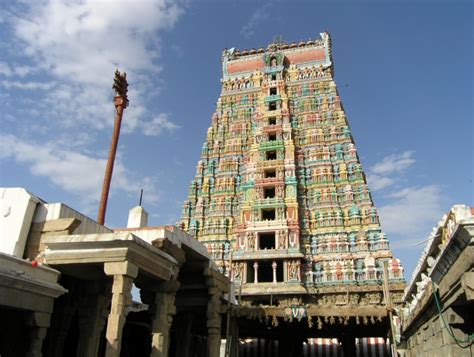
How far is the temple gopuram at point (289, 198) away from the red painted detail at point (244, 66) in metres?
0.13

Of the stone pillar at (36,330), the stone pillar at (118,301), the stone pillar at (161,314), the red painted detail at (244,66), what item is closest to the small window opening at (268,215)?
the red painted detail at (244,66)

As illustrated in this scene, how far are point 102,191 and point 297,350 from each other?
1707cm

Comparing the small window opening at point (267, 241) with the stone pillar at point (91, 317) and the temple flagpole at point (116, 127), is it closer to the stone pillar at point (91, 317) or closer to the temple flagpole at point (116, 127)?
the temple flagpole at point (116, 127)

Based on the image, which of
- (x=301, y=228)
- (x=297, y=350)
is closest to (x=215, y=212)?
(x=301, y=228)

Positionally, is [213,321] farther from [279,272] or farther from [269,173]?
[269,173]

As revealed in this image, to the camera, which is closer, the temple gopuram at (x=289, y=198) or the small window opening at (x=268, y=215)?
the temple gopuram at (x=289, y=198)

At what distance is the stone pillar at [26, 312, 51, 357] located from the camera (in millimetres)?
10641

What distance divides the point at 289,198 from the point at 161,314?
26.0 m

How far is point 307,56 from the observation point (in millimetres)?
48312

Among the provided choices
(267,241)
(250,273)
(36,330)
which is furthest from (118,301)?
(267,241)

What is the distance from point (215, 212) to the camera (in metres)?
39.7

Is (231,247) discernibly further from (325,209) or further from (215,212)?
(325,209)

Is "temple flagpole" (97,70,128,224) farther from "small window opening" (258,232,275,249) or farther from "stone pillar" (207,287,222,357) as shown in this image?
"small window opening" (258,232,275,249)

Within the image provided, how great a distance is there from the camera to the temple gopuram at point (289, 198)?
3259 centimetres
